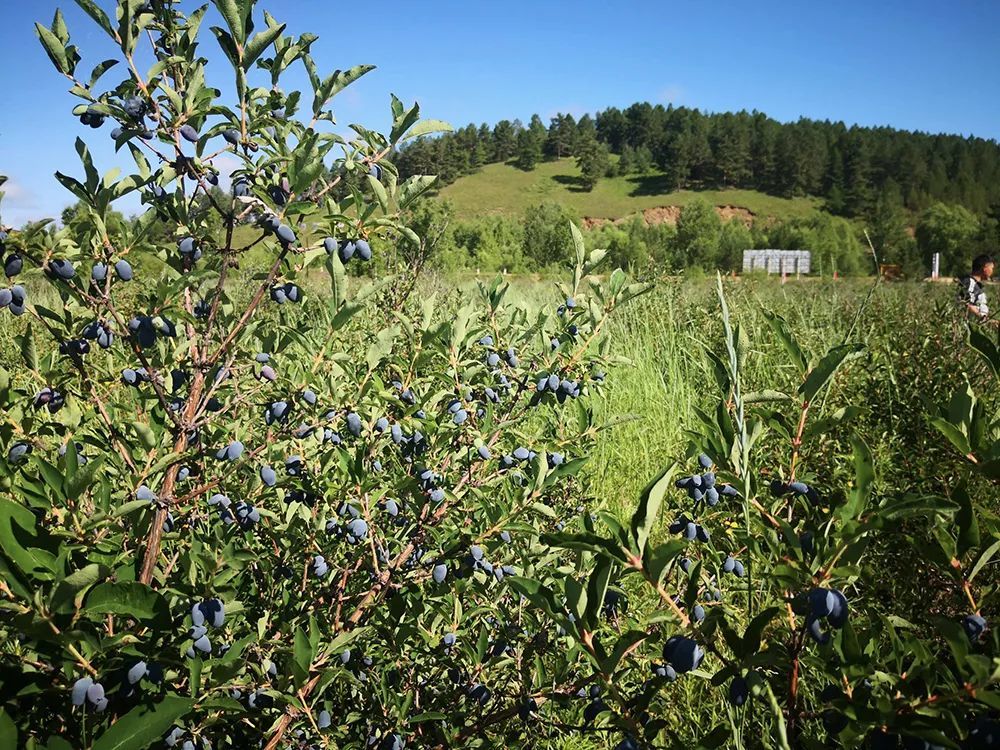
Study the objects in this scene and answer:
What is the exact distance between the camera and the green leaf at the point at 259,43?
1134 millimetres

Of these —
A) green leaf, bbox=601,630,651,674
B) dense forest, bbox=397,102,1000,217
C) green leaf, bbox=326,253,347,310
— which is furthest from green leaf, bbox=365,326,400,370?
dense forest, bbox=397,102,1000,217

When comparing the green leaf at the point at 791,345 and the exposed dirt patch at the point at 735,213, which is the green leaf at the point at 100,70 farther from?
the exposed dirt patch at the point at 735,213

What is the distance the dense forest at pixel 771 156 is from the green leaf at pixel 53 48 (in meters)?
81.1

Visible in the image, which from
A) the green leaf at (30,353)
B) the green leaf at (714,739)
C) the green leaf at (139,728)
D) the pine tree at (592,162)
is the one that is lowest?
the green leaf at (139,728)

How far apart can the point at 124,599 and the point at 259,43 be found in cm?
97

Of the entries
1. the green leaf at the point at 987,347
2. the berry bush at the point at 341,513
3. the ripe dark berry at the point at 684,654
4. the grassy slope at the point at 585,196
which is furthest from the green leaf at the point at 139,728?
the grassy slope at the point at 585,196

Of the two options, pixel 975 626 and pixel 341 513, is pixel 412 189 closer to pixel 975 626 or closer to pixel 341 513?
pixel 341 513

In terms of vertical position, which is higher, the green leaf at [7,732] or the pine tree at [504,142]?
the pine tree at [504,142]

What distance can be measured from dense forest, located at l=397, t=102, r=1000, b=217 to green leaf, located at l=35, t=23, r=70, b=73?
81.1 meters

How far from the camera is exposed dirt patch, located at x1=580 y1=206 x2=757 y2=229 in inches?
3600

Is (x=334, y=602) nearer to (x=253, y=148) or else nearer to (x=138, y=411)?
(x=138, y=411)

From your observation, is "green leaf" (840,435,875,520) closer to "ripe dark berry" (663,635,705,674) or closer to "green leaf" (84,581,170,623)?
"ripe dark berry" (663,635,705,674)

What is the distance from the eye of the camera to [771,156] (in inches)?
3868

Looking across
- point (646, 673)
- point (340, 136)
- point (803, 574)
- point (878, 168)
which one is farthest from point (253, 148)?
point (878, 168)
